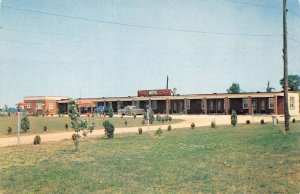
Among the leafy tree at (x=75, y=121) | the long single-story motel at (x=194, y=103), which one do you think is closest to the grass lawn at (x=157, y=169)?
the leafy tree at (x=75, y=121)

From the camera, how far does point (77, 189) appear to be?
8.37 metres

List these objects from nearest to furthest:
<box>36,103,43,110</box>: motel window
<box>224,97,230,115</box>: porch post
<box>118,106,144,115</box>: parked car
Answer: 1. <box>224,97,230,115</box>: porch post
2. <box>118,106,144,115</box>: parked car
3. <box>36,103,43,110</box>: motel window

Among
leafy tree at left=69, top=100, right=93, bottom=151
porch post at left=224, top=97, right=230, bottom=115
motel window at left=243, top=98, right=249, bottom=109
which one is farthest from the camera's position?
porch post at left=224, top=97, right=230, bottom=115

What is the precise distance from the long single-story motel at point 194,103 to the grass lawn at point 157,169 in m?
25.0

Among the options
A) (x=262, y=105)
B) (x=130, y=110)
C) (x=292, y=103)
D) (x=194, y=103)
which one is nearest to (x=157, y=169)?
(x=262, y=105)

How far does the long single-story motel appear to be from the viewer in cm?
4623

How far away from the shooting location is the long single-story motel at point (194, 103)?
4623cm

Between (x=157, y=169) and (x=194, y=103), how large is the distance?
44.2 m

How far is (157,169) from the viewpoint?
10461 mm

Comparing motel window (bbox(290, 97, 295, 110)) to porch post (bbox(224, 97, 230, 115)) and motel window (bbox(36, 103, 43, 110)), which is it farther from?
motel window (bbox(36, 103, 43, 110))

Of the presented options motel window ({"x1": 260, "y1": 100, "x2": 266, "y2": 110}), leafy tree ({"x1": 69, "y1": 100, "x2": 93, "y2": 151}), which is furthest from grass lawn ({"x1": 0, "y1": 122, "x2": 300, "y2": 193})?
motel window ({"x1": 260, "y1": 100, "x2": 266, "y2": 110})

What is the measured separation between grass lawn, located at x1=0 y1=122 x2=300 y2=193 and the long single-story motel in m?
25.0

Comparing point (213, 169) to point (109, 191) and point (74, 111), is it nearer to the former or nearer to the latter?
point (109, 191)

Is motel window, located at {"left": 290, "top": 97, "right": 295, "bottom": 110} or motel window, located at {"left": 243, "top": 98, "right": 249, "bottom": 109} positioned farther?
motel window, located at {"left": 243, "top": 98, "right": 249, "bottom": 109}
